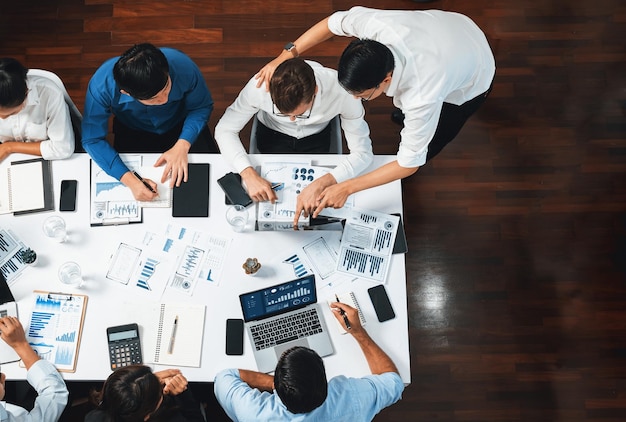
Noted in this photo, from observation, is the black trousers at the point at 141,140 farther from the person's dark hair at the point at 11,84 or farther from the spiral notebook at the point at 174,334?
the spiral notebook at the point at 174,334

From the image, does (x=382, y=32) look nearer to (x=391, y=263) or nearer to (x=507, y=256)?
(x=391, y=263)

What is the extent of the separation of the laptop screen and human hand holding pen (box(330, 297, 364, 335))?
107 mm

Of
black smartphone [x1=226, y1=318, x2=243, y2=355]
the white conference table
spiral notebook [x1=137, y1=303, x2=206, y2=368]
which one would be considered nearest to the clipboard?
the white conference table

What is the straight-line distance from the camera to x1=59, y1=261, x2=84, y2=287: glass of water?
2268 millimetres

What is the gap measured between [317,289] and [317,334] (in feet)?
0.59

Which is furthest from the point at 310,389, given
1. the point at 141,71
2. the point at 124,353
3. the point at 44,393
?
the point at 141,71

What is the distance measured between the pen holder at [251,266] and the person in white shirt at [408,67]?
0.26 metres

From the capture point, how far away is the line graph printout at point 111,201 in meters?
2.38

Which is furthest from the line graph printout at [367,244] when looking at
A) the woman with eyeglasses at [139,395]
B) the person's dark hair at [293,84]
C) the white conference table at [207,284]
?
the woman with eyeglasses at [139,395]

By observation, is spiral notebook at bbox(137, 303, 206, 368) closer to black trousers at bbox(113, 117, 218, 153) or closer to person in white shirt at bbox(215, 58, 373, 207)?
person in white shirt at bbox(215, 58, 373, 207)

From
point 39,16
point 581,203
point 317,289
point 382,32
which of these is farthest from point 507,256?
point 39,16

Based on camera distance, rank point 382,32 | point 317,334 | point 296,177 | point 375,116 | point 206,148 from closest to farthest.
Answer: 1. point 382,32
2. point 317,334
3. point 296,177
4. point 206,148
5. point 375,116

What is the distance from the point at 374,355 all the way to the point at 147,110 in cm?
144

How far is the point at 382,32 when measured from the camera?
2068mm
